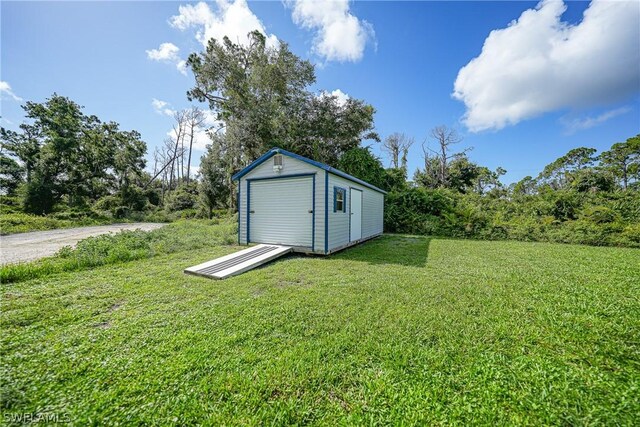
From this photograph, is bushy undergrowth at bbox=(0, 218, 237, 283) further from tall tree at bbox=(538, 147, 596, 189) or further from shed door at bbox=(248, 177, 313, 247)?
tall tree at bbox=(538, 147, 596, 189)

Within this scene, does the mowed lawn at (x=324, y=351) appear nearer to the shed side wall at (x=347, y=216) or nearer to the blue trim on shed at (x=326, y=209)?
the blue trim on shed at (x=326, y=209)

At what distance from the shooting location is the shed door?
6.47 m

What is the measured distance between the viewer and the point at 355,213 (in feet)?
26.4

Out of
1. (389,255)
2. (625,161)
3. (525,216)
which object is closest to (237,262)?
(389,255)

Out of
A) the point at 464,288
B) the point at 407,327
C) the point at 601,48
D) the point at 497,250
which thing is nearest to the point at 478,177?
the point at 601,48

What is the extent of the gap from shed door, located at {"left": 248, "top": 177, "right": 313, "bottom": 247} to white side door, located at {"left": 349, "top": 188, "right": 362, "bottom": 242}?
1823 mm

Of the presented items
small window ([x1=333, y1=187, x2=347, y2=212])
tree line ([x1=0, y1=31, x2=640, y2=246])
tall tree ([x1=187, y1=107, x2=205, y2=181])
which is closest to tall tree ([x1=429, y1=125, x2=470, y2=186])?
tree line ([x1=0, y1=31, x2=640, y2=246])

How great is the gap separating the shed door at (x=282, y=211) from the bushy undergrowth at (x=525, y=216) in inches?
287

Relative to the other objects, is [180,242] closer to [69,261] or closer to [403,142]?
[69,261]

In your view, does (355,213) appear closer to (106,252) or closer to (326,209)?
(326,209)

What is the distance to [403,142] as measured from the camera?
24938 millimetres

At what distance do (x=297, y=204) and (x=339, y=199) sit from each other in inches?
52.5

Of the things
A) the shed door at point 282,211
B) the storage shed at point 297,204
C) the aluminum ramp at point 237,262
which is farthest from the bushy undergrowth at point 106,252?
the aluminum ramp at point 237,262

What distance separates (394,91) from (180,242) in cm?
1226
